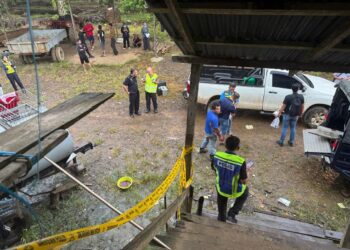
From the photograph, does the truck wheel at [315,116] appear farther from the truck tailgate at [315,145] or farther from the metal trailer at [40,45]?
the metal trailer at [40,45]

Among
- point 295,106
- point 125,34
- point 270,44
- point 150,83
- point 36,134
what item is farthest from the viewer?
point 125,34

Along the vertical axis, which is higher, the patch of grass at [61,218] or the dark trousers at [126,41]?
the dark trousers at [126,41]

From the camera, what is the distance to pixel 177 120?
1007 centimetres

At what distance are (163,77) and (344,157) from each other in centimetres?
938

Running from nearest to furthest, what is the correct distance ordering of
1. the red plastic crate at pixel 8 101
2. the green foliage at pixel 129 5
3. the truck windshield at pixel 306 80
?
the red plastic crate at pixel 8 101 < the truck windshield at pixel 306 80 < the green foliage at pixel 129 5

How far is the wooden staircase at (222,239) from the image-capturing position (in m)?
3.77

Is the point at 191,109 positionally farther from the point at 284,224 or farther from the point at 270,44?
the point at 284,224

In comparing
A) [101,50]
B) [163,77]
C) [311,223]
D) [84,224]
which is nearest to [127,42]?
[101,50]

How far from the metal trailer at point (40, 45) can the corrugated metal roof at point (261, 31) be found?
1299cm

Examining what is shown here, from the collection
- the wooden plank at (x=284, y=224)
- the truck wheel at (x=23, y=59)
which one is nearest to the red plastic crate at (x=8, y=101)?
the wooden plank at (x=284, y=224)

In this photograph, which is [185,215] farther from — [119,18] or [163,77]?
[119,18]

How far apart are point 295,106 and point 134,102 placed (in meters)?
5.39

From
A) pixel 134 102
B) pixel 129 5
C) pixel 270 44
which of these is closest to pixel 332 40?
pixel 270 44

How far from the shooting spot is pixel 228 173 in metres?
4.44
